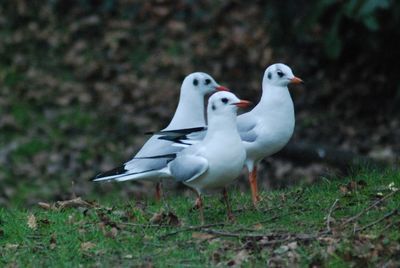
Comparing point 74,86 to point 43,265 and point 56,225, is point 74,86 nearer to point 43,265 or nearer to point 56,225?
point 56,225

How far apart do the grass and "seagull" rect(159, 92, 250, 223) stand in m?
0.33

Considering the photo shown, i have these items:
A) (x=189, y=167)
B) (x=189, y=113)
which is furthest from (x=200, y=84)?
(x=189, y=167)

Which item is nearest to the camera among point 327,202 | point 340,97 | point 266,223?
point 266,223

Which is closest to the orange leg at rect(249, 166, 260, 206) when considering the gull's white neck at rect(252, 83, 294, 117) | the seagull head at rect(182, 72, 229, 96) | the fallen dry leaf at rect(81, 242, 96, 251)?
the gull's white neck at rect(252, 83, 294, 117)

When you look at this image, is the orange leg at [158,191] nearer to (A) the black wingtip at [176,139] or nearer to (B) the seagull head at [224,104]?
(A) the black wingtip at [176,139]

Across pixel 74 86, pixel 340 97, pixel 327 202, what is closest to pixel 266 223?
pixel 327 202

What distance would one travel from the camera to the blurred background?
497 inches

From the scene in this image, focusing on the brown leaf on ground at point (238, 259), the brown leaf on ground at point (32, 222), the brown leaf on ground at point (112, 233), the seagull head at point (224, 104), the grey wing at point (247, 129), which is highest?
the seagull head at point (224, 104)

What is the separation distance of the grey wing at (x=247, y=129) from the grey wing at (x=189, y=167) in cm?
73

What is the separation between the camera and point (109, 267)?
6.32 m

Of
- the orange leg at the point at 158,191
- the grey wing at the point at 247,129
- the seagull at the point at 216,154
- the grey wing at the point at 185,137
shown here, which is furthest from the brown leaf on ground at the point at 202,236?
the orange leg at the point at 158,191

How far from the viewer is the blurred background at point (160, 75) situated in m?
12.6

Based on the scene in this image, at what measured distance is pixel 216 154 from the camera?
6824 mm

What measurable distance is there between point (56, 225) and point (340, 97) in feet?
23.9
